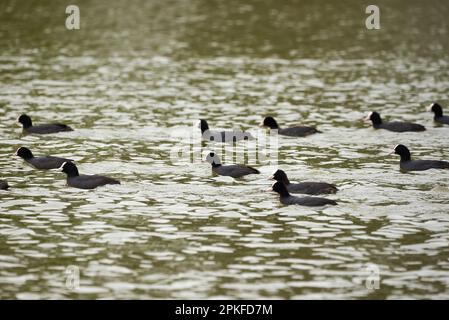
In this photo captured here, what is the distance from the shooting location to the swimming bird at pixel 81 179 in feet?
78.3

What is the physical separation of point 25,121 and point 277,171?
35.0ft

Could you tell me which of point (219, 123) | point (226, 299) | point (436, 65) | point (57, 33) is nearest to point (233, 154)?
point (219, 123)

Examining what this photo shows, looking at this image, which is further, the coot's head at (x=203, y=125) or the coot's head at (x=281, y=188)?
the coot's head at (x=203, y=125)

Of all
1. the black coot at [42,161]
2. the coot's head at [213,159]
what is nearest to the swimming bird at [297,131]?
the coot's head at [213,159]

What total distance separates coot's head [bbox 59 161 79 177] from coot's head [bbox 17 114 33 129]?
283 inches

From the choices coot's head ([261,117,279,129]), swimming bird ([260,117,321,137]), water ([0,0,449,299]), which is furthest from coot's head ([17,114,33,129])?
swimming bird ([260,117,321,137])

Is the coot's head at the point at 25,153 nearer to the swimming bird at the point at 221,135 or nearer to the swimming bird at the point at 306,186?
the swimming bird at the point at 221,135

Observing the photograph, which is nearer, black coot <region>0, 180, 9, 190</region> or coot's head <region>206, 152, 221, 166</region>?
black coot <region>0, 180, 9, 190</region>

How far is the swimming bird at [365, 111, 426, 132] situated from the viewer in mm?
31203

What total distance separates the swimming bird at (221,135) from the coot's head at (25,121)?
5456 mm

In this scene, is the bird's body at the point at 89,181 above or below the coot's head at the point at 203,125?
below

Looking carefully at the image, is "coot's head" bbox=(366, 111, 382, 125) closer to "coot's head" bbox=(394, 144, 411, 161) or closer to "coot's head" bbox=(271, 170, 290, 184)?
"coot's head" bbox=(394, 144, 411, 161)

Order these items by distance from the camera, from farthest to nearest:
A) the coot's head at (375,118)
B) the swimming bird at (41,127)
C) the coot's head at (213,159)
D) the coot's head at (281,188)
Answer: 1. the coot's head at (375,118)
2. the swimming bird at (41,127)
3. the coot's head at (213,159)
4. the coot's head at (281,188)
